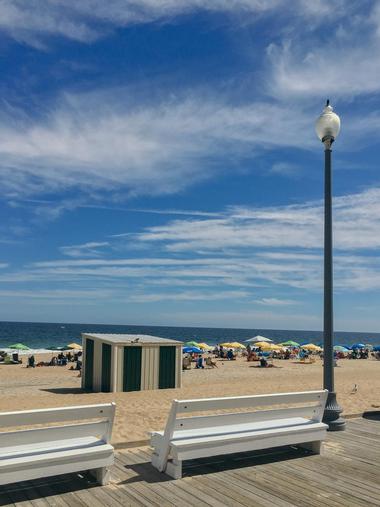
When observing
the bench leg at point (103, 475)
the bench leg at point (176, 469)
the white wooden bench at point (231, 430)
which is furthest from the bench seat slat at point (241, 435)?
the bench leg at point (103, 475)

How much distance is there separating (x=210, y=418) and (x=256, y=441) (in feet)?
2.27

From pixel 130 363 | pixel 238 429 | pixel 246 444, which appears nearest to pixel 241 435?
pixel 246 444

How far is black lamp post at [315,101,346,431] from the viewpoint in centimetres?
776

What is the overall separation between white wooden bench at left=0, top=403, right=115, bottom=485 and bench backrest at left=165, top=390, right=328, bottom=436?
29.7 inches

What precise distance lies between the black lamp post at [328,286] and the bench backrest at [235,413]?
136 centimetres

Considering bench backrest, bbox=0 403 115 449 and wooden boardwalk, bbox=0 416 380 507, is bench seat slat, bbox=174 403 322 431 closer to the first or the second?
wooden boardwalk, bbox=0 416 380 507

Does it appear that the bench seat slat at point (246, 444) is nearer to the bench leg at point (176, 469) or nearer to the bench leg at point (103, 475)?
the bench leg at point (176, 469)

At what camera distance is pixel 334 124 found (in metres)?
8.40

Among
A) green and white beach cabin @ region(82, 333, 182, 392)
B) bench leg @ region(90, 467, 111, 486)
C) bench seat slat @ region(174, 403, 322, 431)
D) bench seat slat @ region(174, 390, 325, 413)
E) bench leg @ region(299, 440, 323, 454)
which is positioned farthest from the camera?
green and white beach cabin @ region(82, 333, 182, 392)

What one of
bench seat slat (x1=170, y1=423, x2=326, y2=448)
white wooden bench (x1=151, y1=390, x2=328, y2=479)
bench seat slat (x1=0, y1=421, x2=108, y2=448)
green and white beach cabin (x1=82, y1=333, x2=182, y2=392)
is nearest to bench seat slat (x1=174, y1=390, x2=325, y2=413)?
white wooden bench (x1=151, y1=390, x2=328, y2=479)

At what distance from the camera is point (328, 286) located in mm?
8133

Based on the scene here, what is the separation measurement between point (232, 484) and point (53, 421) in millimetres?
2030

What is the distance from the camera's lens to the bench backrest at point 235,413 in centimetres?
534

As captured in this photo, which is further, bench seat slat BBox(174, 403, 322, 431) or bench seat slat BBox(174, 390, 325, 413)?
bench seat slat BBox(174, 403, 322, 431)
